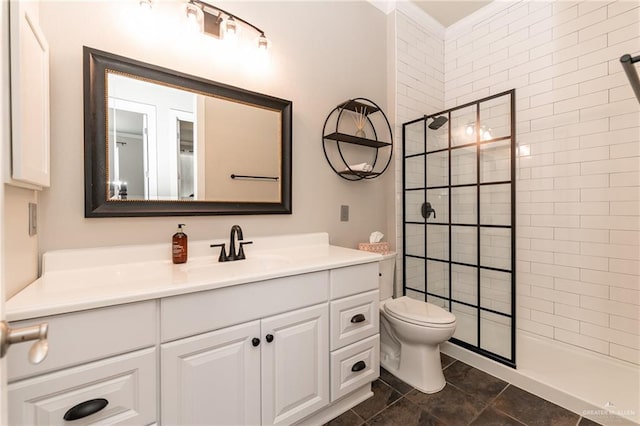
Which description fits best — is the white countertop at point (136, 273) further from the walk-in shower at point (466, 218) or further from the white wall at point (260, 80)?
the walk-in shower at point (466, 218)

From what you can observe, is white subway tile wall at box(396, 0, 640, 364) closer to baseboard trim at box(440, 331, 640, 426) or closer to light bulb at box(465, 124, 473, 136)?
baseboard trim at box(440, 331, 640, 426)

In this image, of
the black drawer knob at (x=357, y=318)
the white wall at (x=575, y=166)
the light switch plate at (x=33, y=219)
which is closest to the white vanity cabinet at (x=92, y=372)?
the light switch plate at (x=33, y=219)

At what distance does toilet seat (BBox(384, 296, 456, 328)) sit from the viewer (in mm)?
1720

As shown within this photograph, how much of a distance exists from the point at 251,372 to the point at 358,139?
5.49 feet

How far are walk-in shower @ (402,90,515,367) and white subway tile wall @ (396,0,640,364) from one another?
41 mm

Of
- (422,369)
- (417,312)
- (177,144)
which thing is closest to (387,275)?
(417,312)

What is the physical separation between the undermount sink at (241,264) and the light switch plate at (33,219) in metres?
0.58

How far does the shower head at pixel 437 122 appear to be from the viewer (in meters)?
2.30

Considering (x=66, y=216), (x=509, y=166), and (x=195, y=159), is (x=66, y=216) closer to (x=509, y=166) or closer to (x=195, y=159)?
(x=195, y=159)

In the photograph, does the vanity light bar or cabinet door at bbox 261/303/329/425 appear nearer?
cabinet door at bbox 261/303/329/425

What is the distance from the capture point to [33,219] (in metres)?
1.14

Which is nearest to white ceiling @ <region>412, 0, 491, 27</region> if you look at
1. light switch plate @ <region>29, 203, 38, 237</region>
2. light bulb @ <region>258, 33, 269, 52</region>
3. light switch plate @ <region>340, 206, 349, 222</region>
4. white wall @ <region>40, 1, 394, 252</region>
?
white wall @ <region>40, 1, 394, 252</region>

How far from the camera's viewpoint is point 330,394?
58.2 inches

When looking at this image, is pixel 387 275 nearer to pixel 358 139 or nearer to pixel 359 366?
pixel 359 366
